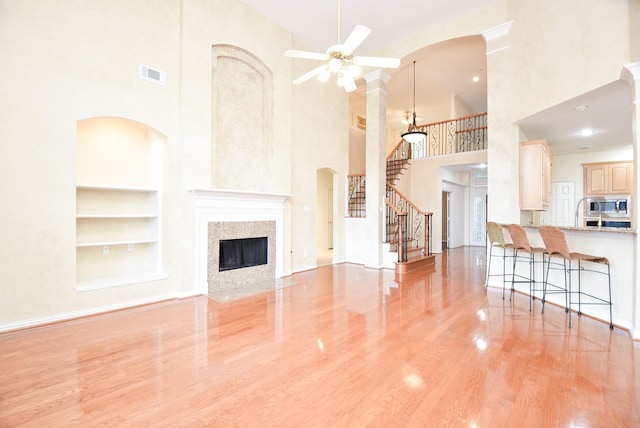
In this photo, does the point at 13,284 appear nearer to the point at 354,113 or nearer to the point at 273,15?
the point at 273,15

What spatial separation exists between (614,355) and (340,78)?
157 inches

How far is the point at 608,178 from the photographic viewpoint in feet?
26.1

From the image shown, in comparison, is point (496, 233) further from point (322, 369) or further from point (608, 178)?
point (608, 178)

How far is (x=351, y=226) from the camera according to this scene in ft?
25.1

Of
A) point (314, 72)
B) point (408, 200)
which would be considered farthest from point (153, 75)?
point (408, 200)

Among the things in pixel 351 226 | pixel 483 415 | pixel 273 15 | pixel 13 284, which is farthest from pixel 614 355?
pixel 273 15

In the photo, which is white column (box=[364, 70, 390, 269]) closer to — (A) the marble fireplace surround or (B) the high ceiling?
(B) the high ceiling

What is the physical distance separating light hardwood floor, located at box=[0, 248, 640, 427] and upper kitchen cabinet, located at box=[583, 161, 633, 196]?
→ 619 centimetres

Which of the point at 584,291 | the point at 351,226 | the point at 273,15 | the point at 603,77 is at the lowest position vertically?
the point at 584,291

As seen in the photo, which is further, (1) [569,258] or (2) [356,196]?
(2) [356,196]

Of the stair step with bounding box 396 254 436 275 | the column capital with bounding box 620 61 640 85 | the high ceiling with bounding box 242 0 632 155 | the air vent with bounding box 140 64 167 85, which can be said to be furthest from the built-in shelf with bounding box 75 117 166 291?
the column capital with bounding box 620 61 640 85

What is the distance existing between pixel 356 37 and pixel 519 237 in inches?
140

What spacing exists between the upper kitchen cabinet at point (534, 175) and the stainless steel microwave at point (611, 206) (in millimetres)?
4063

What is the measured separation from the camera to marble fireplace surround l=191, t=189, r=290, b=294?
15.9 feet
